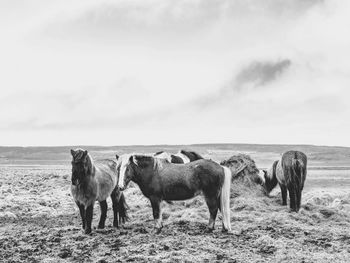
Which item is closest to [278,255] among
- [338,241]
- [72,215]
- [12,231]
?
[338,241]

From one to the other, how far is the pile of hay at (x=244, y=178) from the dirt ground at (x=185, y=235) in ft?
1.66

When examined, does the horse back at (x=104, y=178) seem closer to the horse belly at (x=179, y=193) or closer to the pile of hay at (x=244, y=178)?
the horse belly at (x=179, y=193)

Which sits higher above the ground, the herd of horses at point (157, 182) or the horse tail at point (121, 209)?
the herd of horses at point (157, 182)

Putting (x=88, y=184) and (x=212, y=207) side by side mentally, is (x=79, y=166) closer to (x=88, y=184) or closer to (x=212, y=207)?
(x=88, y=184)

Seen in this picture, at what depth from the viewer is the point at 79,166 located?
9.50 m

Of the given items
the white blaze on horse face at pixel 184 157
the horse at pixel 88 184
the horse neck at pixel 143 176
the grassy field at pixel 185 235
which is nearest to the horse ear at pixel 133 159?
the horse neck at pixel 143 176

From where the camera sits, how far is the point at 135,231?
32.8ft

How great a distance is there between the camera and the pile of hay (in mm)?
14297

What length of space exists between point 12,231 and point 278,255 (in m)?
6.70

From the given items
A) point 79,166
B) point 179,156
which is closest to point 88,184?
point 79,166

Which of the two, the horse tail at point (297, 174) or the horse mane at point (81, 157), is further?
the horse tail at point (297, 174)

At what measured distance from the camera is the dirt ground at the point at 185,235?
7551 millimetres

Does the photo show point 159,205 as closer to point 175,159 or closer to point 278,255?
point 278,255

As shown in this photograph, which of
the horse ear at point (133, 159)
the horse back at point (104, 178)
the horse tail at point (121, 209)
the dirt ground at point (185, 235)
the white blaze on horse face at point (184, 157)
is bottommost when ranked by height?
the dirt ground at point (185, 235)
